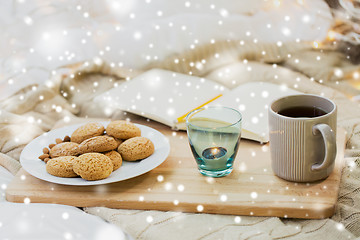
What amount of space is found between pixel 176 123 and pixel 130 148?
0.51 ft

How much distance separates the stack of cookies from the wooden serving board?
3 cm

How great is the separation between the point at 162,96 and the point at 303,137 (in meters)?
0.38

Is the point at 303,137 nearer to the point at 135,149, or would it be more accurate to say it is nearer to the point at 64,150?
the point at 135,149

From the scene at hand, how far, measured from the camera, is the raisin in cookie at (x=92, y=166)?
688 millimetres

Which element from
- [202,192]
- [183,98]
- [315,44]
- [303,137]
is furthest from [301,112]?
[315,44]

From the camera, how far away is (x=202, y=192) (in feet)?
2.26

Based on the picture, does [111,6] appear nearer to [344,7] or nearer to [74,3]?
[74,3]

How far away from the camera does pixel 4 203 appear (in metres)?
0.69

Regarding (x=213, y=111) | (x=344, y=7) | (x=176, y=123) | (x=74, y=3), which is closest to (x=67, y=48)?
(x=74, y=3)

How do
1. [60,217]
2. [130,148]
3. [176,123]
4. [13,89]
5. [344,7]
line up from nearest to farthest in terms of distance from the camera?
[60,217] → [130,148] → [176,123] → [13,89] → [344,7]

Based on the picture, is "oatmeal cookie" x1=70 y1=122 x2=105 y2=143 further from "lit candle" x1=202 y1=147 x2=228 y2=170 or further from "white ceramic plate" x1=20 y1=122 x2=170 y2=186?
"lit candle" x1=202 y1=147 x2=228 y2=170

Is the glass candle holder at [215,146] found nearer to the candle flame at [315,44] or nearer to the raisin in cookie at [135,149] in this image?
the raisin in cookie at [135,149]

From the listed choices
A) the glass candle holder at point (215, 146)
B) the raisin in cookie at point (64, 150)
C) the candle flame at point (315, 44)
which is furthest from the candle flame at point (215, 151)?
the candle flame at point (315, 44)

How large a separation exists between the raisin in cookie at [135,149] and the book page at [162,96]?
13 centimetres
